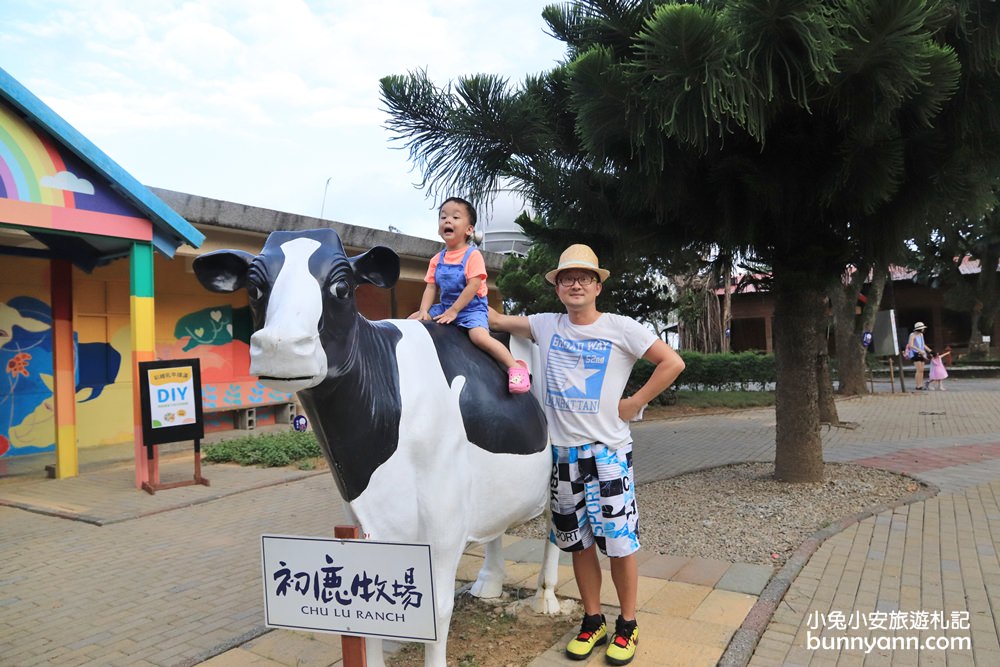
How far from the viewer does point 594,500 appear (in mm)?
2758

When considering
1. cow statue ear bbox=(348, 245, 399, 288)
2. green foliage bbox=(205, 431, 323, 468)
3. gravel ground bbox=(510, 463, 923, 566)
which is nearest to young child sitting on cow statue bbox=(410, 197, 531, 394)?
cow statue ear bbox=(348, 245, 399, 288)

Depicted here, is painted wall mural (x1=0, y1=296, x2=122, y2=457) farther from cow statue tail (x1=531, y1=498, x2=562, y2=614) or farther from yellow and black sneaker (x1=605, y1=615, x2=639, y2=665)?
yellow and black sneaker (x1=605, y1=615, x2=639, y2=665)

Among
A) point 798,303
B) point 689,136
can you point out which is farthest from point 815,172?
point 689,136

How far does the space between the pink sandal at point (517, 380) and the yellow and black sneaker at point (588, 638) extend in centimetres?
113

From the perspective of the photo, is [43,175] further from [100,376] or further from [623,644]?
[623,644]

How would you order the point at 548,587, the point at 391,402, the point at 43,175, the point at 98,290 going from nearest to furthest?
the point at 391,402
the point at 548,587
the point at 43,175
the point at 98,290

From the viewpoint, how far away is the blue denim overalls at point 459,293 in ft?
9.36

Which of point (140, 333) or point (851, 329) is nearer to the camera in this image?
point (140, 333)

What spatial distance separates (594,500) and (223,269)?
69.2 inches

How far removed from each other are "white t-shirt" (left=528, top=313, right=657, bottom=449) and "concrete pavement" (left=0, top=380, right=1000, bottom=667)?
3.44 ft

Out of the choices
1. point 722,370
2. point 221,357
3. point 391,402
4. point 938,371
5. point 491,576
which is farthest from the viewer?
point 938,371

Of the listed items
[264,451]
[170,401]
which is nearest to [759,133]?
[170,401]

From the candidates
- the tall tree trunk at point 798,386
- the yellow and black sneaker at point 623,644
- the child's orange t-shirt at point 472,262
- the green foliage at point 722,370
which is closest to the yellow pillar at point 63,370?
the child's orange t-shirt at point 472,262

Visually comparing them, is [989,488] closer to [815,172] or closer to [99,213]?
[815,172]
